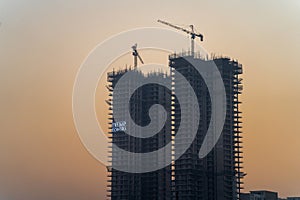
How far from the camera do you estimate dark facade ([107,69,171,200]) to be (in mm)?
110250

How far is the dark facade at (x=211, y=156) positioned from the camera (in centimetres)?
10638

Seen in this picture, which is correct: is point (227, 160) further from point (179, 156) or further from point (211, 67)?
point (211, 67)

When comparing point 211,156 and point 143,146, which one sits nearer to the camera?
point 211,156

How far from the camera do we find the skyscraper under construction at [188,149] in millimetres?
107000

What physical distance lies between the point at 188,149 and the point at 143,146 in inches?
362

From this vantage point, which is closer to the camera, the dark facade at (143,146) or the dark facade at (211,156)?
the dark facade at (211,156)

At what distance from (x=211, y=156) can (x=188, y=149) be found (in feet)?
13.5

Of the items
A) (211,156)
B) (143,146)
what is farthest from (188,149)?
(143,146)

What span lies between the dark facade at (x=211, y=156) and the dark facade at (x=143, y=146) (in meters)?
3.00

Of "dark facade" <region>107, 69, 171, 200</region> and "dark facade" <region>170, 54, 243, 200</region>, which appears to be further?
"dark facade" <region>107, 69, 171, 200</region>

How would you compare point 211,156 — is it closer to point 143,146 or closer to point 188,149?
point 188,149

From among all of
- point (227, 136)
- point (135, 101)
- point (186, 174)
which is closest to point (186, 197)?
point (186, 174)

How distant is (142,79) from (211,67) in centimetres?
1426

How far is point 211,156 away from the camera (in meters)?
109
